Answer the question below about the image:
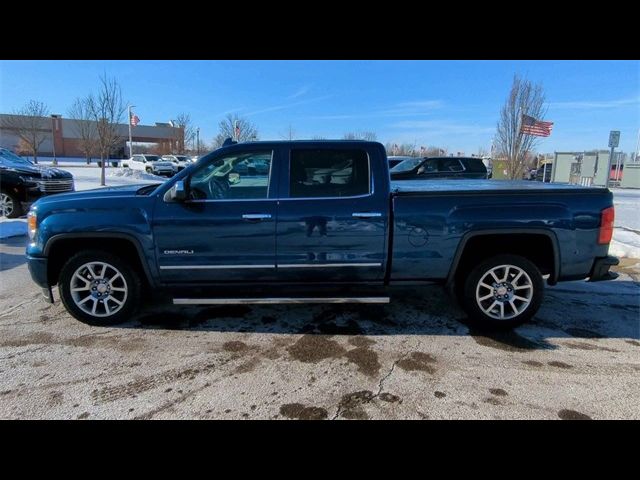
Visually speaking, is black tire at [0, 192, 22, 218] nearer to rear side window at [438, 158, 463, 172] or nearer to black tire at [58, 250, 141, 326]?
black tire at [58, 250, 141, 326]

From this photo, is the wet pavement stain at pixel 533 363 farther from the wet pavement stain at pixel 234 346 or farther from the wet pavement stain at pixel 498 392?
the wet pavement stain at pixel 234 346

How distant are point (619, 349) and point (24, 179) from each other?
12316mm

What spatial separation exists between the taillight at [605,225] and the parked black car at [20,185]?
463 inches

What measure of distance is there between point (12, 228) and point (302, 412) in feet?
29.6

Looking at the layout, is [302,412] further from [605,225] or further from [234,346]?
[605,225]

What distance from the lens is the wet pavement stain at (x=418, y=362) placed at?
319 cm

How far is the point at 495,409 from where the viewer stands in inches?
105

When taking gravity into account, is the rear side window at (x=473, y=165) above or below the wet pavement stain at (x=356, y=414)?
above

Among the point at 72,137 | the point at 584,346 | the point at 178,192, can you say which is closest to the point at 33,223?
the point at 178,192

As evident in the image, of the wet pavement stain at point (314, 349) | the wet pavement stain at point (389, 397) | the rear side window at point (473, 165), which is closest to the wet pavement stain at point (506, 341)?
the wet pavement stain at point (389, 397)

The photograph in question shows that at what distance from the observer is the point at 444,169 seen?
12891 millimetres

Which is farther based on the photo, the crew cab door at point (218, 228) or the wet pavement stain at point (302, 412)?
the crew cab door at point (218, 228)

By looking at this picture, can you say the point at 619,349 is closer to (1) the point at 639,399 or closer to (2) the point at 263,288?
(1) the point at 639,399
